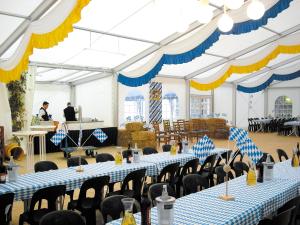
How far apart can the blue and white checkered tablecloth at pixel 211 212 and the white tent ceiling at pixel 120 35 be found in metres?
2.27

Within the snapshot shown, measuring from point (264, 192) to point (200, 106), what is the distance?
1551cm

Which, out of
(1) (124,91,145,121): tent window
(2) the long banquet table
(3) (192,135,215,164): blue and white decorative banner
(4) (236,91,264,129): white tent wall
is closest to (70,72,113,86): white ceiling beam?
(1) (124,91,145,121): tent window

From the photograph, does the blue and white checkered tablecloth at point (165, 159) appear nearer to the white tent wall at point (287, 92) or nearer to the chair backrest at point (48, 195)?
the chair backrest at point (48, 195)

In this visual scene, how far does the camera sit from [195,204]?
2.87m

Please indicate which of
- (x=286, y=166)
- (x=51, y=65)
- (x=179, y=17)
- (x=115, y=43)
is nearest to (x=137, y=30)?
(x=115, y=43)

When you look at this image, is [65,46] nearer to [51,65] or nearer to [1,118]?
[51,65]

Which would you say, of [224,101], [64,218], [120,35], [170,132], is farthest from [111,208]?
[224,101]

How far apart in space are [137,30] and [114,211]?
649 cm

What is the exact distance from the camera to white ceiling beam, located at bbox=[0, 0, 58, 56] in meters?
6.34

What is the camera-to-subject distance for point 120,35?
870cm

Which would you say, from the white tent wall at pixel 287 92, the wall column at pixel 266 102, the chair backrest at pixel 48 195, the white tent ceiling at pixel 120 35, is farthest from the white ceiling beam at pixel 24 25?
the wall column at pixel 266 102

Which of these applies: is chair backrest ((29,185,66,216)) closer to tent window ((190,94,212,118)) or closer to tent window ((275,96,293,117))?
tent window ((190,94,212,118))

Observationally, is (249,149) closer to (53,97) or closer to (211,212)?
(211,212)

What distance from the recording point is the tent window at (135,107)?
1455cm
